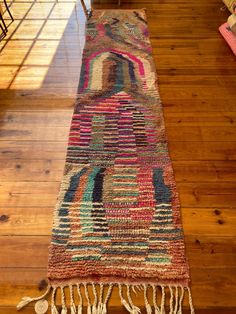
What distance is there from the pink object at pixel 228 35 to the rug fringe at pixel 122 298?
186 cm

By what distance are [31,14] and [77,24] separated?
49cm

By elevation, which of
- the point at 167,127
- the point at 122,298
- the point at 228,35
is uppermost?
the point at 228,35

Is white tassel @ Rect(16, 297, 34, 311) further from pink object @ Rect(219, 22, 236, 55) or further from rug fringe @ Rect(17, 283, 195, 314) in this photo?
pink object @ Rect(219, 22, 236, 55)

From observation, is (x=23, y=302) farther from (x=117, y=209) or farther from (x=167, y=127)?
(x=167, y=127)

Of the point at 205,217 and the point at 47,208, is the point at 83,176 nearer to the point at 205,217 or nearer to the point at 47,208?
the point at 47,208

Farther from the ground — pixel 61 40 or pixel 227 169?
pixel 61 40

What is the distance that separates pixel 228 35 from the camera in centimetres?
243

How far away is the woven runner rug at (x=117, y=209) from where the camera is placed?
45.2 inches

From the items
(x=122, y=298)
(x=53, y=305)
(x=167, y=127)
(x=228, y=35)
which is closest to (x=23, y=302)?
(x=53, y=305)

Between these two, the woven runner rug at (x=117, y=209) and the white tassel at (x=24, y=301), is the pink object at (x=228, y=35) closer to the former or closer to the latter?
the woven runner rug at (x=117, y=209)

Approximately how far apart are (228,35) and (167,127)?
1190mm

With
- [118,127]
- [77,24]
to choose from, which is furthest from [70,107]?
[77,24]

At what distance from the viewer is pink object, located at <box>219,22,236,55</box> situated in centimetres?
233

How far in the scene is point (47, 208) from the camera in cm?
138
